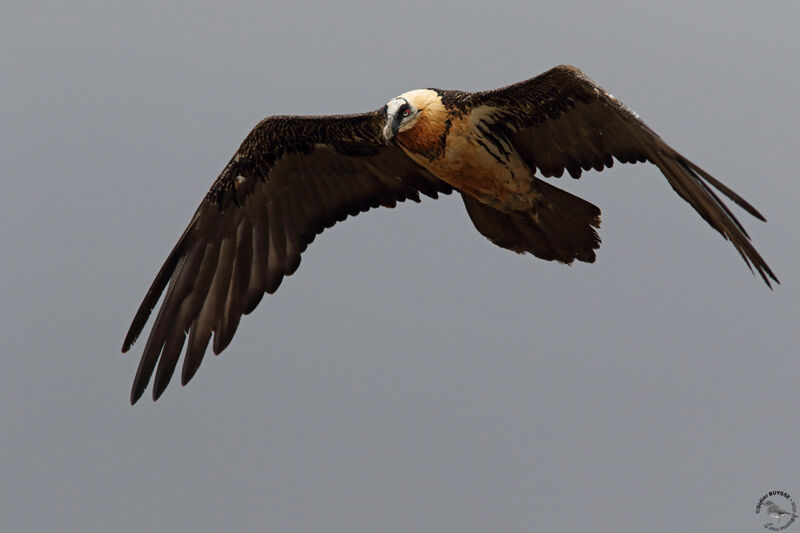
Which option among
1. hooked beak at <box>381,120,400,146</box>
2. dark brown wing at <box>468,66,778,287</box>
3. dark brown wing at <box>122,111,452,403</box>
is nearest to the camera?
dark brown wing at <box>468,66,778,287</box>

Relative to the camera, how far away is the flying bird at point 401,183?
9.49m

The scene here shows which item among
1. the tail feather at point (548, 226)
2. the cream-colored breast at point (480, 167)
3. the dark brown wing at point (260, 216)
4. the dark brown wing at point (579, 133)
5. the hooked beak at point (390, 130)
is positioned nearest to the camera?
the dark brown wing at point (579, 133)

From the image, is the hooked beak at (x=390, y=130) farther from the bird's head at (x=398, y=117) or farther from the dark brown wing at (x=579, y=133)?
the dark brown wing at (x=579, y=133)

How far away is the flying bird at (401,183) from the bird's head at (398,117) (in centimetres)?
1

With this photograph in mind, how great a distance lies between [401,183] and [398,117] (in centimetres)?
182

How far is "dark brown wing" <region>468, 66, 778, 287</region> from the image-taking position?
835 cm

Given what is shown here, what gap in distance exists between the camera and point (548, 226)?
33.6 feet

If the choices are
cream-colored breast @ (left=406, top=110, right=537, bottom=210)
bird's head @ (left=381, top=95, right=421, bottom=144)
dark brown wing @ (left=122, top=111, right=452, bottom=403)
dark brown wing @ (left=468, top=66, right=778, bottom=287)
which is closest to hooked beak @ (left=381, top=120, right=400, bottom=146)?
bird's head @ (left=381, top=95, right=421, bottom=144)

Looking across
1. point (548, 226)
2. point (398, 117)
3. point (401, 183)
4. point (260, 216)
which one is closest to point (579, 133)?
point (548, 226)

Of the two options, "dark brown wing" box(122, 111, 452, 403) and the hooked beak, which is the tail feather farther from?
the hooked beak

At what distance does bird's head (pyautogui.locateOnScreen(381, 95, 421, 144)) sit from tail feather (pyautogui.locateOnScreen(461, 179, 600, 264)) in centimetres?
115

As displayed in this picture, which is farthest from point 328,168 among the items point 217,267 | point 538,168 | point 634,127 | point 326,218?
point 634,127

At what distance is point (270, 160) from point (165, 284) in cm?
156

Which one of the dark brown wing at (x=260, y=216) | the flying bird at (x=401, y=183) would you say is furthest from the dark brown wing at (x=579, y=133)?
the dark brown wing at (x=260, y=216)
